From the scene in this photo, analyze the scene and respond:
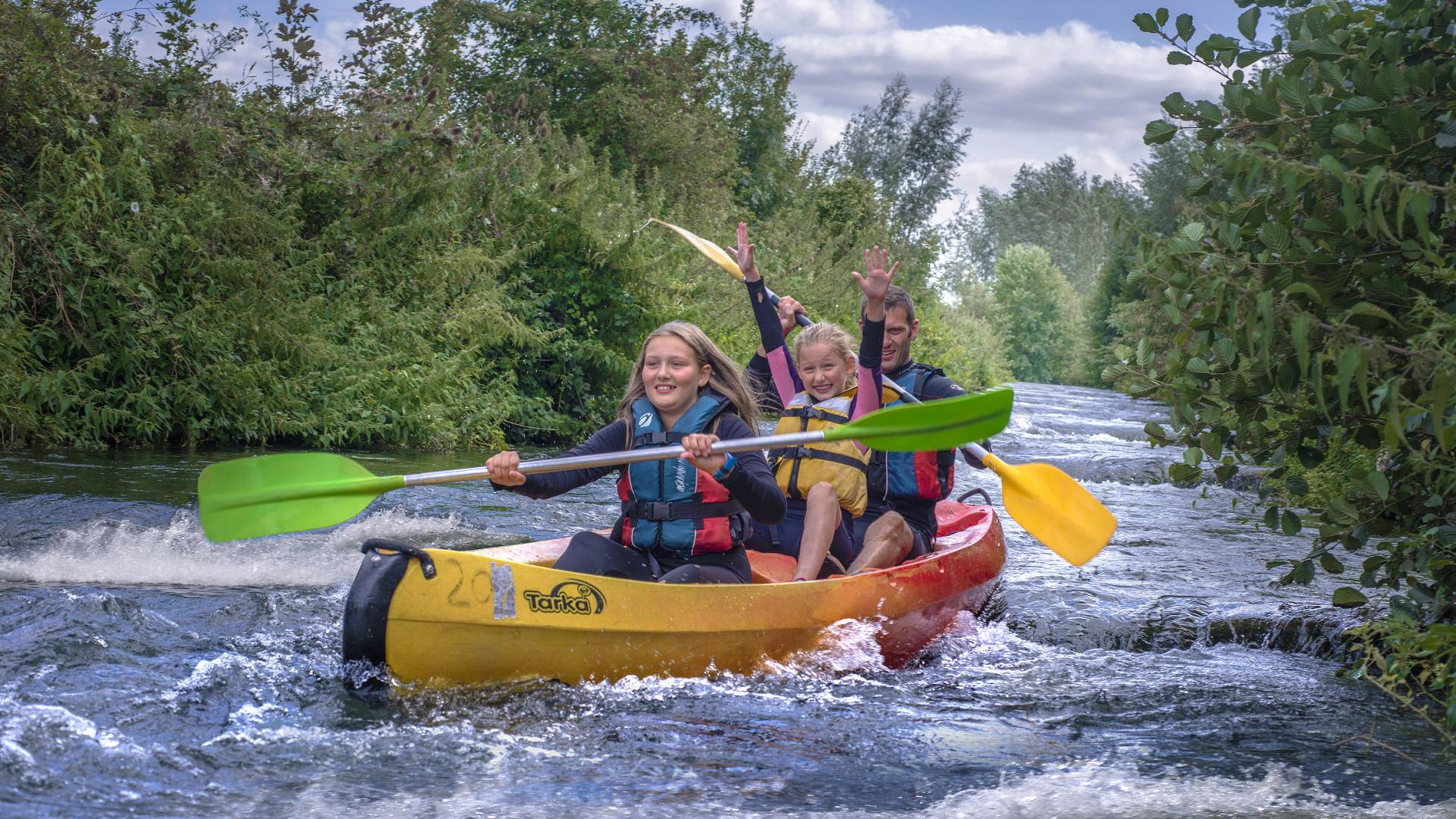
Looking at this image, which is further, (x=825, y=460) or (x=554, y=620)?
(x=825, y=460)

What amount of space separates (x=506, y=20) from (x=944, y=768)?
18.2 metres

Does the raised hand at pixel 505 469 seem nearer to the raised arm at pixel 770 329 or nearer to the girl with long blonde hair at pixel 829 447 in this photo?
the girl with long blonde hair at pixel 829 447

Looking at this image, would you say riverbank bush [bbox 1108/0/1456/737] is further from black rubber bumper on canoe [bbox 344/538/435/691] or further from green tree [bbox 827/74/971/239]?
green tree [bbox 827/74/971/239]

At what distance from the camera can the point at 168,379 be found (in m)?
7.64

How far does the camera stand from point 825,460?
14.6 ft

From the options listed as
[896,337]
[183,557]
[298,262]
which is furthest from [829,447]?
[298,262]

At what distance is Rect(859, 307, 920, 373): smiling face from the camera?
4.76 m

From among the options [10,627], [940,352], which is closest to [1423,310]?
[10,627]

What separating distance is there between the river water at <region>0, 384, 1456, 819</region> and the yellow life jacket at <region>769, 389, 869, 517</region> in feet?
2.14

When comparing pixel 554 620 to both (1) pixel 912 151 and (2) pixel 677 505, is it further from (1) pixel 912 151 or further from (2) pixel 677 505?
(1) pixel 912 151

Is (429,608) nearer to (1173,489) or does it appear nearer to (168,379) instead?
(168,379)

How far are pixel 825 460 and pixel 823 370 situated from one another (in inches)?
12.8

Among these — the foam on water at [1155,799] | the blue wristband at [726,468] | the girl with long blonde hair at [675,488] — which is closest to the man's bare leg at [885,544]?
the girl with long blonde hair at [675,488]

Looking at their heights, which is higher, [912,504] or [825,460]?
[825,460]
